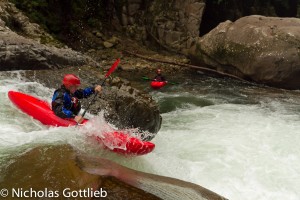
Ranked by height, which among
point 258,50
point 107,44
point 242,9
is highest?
point 242,9

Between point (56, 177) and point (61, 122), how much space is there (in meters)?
2.11

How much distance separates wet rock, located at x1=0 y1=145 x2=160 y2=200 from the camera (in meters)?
2.70

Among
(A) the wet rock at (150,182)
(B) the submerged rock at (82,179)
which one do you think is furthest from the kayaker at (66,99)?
(A) the wet rock at (150,182)

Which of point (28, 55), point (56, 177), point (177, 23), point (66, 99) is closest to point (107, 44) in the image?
point (177, 23)

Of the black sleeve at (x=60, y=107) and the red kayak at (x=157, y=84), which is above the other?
the black sleeve at (x=60, y=107)

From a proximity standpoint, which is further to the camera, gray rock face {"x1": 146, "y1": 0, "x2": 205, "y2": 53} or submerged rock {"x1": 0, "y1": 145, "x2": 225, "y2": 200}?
gray rock face {"x1": 146, "y1": 0, "x2": 205, "y2": 53}

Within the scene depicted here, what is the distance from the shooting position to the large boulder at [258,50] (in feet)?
34.7

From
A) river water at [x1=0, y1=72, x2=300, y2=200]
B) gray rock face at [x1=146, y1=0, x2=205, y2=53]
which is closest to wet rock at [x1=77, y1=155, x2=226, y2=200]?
river water at [x1=0, y1=72, x2=300, y2=200]

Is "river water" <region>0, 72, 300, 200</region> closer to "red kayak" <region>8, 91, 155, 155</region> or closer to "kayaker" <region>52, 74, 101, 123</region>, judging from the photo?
"red kayak" <region>8, 91, 155, 155</region>

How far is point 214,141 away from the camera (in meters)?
6.32

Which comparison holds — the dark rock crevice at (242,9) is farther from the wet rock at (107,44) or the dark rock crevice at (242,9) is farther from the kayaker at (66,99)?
the kayaker at (66,99)

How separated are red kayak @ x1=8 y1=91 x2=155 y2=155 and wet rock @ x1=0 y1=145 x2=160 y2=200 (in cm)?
109

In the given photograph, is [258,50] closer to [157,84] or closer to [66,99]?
[157,84]

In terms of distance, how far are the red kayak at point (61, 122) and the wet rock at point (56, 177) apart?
109cm
